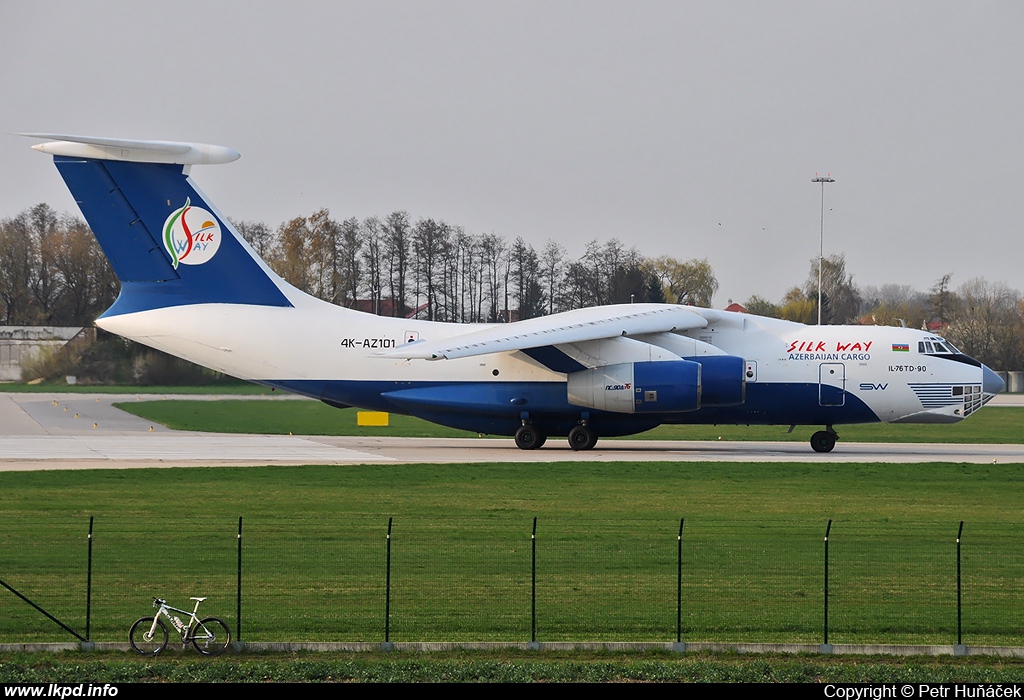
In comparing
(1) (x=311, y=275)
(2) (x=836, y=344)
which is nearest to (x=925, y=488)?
(2) (x=836, y=344)

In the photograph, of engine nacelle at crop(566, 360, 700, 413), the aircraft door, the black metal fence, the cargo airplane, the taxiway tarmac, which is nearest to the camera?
the black metal fence

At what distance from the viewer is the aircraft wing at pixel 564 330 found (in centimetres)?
2747

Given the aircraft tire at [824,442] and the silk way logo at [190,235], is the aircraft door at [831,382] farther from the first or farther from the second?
Answer: the silk way logo at [190,235]

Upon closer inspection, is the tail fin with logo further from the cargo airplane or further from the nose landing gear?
the nose landing gear

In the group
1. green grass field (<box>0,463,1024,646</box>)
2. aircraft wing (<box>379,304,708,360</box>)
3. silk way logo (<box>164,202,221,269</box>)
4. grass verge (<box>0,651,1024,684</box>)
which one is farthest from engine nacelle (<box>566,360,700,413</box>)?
grass verge (<box>0,651,1024,684</box>)

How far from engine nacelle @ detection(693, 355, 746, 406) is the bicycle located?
19753 millimetres

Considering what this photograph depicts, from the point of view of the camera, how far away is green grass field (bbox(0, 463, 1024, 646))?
1212 cm

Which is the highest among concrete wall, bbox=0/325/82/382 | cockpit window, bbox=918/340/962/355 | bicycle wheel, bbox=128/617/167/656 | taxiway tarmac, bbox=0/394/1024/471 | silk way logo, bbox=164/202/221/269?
silk way logo, bbox=164/202/221/269

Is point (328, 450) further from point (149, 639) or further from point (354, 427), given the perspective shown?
point (149, 639)

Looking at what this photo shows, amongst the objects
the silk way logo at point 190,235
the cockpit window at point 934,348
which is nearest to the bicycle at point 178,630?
the silk way logo at point 190,235

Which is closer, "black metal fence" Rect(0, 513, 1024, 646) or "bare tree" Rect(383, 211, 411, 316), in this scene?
"black metal fence" Rect(0, 513, 1024, 646)

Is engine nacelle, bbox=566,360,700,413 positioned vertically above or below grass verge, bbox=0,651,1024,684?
above

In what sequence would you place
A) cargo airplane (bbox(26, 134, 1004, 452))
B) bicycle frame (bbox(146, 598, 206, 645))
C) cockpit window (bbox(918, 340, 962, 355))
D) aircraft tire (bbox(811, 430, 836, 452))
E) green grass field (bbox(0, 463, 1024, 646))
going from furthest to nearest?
aircraft tire (bbox(811, 430, 836, 452)) < cockpit window (bbox(918, 340, 962, 355)) < cargo airplane (bbox(26, 134, 1004, 452)) < green grass field (bbox(0, 463, 1024, 646)) < bicycle frame (bbox(146, 598, 206, 645))

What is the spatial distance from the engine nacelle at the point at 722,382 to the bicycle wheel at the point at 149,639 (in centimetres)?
2006
